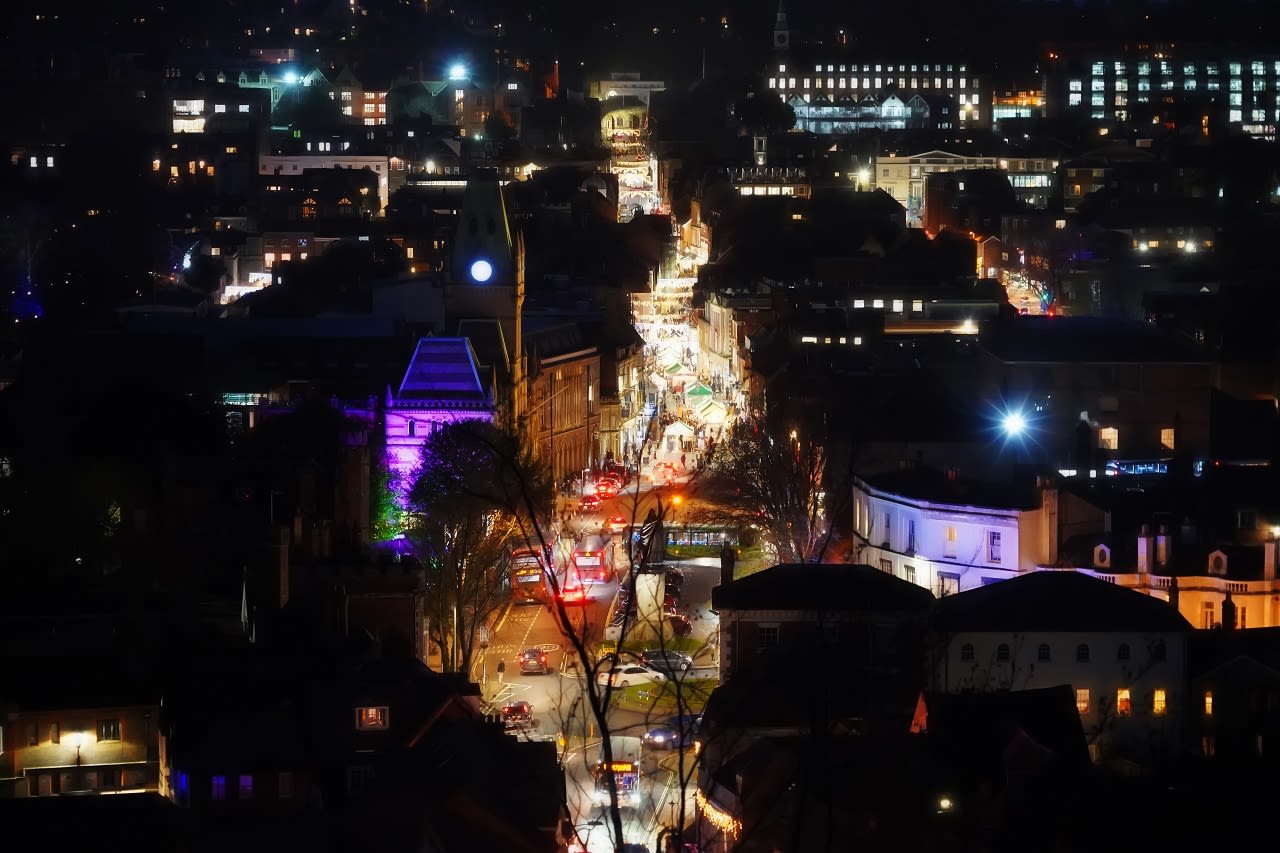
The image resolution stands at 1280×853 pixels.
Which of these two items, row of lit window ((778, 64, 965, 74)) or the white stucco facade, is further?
row of lit window ((778, 64, 965, 74))

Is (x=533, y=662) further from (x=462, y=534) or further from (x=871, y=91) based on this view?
(x=871, y=91)

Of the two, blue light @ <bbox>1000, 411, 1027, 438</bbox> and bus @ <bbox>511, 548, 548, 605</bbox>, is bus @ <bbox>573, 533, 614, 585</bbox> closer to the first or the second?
bus @ <bbox>511, 548, 548, 605</bbox>

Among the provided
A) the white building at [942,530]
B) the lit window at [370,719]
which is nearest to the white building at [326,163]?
the white building at [942,530]

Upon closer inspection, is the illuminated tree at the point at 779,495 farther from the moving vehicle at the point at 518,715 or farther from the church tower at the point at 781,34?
the church tower at the point at 781,34

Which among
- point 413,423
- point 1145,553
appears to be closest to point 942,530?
point 1145,553

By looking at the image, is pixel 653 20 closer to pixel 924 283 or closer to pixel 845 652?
pixel 924 283

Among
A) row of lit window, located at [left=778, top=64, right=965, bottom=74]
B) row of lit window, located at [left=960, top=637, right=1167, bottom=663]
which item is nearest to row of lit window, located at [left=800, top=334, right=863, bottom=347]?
row of lit window, located at [left=960, top=637, right=1167, bottom=663]
